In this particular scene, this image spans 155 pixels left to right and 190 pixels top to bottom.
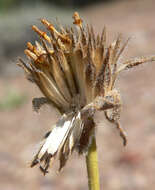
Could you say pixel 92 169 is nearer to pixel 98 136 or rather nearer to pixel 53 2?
pixel 98 136

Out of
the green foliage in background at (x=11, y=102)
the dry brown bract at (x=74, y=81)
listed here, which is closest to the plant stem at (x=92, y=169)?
the dry brown bract at (x=74, y=81)

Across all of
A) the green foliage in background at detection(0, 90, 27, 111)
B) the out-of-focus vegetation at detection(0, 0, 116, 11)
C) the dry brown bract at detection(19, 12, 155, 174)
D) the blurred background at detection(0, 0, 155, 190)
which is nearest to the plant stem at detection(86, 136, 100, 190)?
the dry brown bract at detection(19, 12, 155, 174)

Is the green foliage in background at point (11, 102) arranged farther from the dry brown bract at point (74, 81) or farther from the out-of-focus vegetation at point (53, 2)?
the out-of-focus vegetation at point (53, 2)

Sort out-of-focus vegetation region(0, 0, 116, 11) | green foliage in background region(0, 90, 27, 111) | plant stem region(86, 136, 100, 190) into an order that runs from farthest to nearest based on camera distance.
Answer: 1. out-of-focus vegetation region(0, 0, 116, 11)
2. green foliage in background region(0, 90, 27, 111)
3. plant stem region(86, 136, 100, 190)

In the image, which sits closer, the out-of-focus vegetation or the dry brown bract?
the dry brown bract

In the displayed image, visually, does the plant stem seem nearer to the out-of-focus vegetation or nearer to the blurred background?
the blurred background

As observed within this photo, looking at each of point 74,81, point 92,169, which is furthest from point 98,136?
point 92,169

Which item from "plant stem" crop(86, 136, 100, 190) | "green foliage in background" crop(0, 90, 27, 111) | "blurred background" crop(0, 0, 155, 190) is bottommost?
"blurred background" crop(0, 0, 155, 190)
